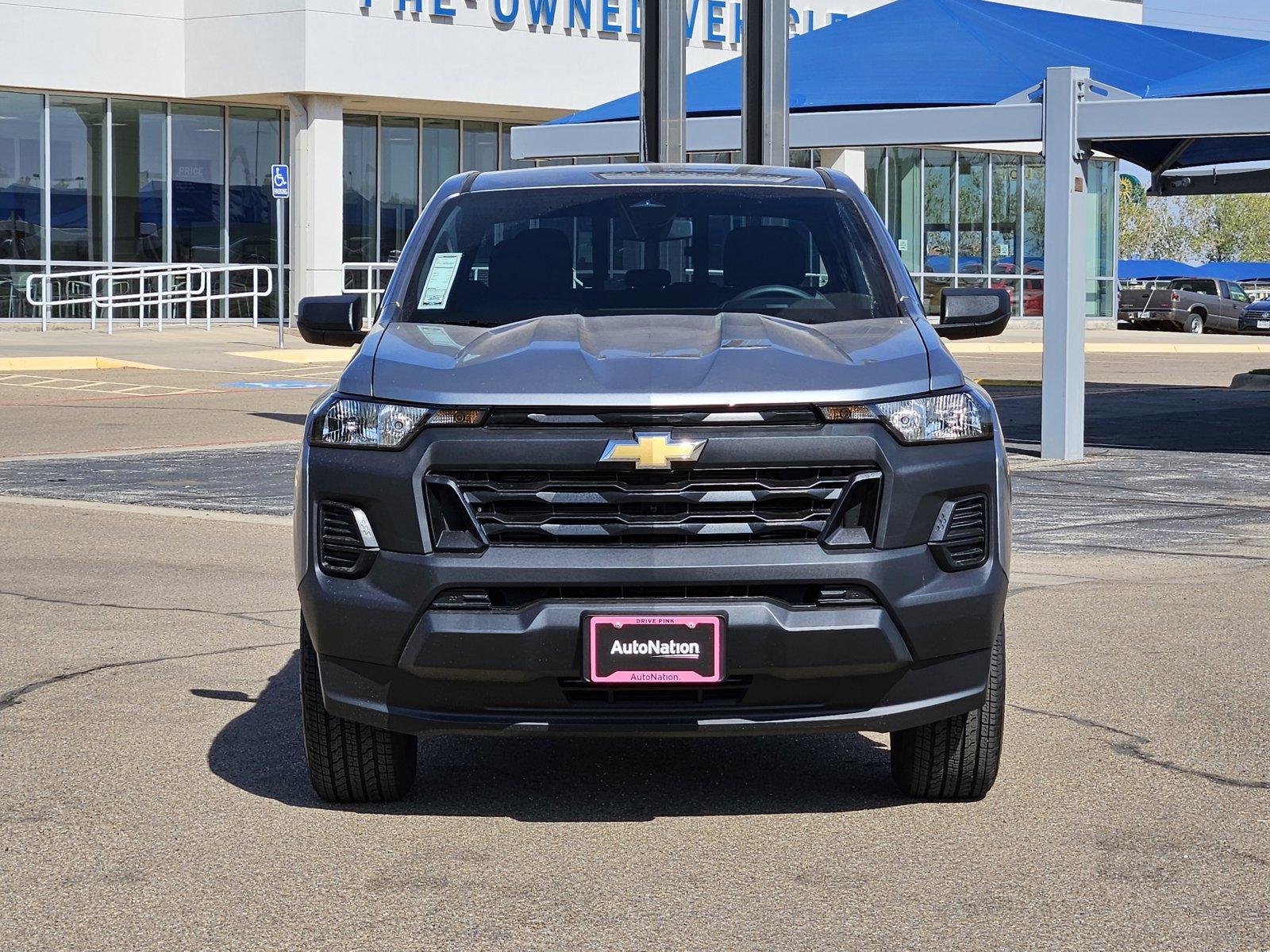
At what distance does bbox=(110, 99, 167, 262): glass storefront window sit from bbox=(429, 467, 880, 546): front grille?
33279 mm

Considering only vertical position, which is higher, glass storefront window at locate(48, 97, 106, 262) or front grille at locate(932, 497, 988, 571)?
glass storefront window at locate(48, 97, 106, 262)

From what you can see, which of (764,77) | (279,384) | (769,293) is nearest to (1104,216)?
(279,384)

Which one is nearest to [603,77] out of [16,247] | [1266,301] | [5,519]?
[16,247]

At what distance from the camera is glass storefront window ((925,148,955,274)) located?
44.5 meters

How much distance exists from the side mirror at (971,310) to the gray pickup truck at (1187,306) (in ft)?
148

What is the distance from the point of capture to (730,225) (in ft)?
20.1

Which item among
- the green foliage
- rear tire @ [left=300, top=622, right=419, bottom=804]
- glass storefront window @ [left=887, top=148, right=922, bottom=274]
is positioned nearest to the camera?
rear tire @ [left=300, top=622, right=419, bottom=804]

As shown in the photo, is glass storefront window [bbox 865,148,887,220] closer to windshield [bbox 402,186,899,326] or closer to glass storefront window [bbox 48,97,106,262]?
glass storefront window [bbox 48,97,106,262]

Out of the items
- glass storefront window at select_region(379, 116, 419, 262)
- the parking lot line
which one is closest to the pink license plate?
the parking lot line

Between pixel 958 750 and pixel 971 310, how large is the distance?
1610 mm

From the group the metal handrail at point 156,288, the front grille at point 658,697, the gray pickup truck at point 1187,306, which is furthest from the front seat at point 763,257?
the gray pickup truck at point 1187,306

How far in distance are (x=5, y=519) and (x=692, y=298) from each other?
6.89m

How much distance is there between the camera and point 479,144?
40.2m

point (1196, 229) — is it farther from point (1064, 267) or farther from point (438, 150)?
point (1064, 267)
